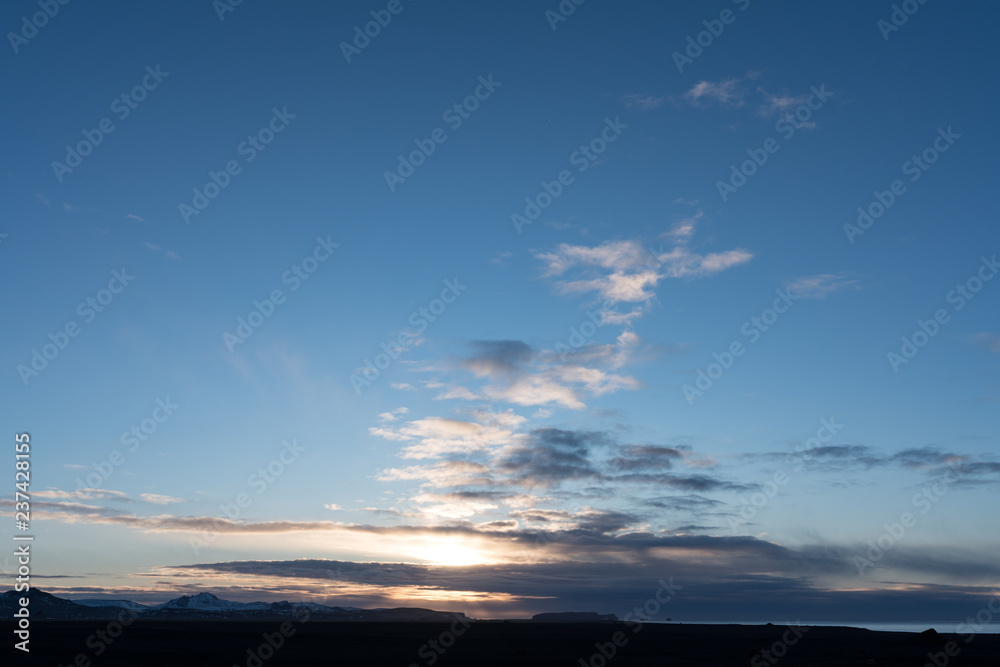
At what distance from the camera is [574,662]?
221 ft

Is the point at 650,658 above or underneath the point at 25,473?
underneath

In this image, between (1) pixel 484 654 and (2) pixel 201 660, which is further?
(1) pixel 484 654

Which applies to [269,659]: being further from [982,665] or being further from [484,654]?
[982,665]

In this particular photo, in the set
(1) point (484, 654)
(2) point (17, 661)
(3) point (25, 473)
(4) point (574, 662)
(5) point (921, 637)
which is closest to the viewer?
(3) point (25, 473)

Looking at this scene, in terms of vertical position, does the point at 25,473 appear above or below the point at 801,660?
above

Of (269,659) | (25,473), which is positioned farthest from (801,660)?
(25,473)

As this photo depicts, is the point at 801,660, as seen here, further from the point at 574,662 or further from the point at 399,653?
the point at 399,653

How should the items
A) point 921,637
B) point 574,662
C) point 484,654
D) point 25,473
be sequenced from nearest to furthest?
point 25,473 < point 574,662 < point 484,654 < point 921,637

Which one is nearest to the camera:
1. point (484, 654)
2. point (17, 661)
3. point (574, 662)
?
point (17, 661)

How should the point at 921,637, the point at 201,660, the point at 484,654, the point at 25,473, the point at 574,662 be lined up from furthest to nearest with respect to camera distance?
the point at 921,637
the point at 484,654
the point at 574,662
the point at 201,660
the point at 25,473

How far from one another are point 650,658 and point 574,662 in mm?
8198

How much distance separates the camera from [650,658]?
69750mm

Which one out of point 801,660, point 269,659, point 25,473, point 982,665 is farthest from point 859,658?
point 25,473

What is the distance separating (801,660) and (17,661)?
6807 cm
